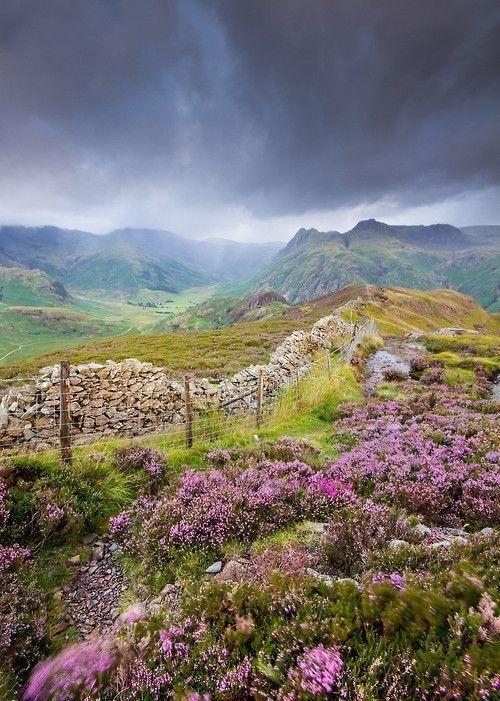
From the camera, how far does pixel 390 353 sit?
120 feet

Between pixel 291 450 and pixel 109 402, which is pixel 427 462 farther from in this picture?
pixel 109 402

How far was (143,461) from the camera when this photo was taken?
402 inches

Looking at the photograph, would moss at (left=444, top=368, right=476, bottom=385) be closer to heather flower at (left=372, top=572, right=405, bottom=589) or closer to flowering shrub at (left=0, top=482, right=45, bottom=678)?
heather flower at (left=372, top=572, right=405, bottom=589)

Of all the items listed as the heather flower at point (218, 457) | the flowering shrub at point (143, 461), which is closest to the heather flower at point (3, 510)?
the flowering shrub at point (143, 461)

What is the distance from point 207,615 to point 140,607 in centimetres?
173

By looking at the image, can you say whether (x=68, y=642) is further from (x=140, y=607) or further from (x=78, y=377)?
(x=78, y=377)

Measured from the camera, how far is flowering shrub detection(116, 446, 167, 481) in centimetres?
990

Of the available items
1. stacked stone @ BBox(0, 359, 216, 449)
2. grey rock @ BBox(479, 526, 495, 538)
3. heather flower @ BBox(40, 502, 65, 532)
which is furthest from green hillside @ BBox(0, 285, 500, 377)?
grey rock @ BBox(479, 526, 495, 538)

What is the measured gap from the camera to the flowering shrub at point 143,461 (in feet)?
32.5

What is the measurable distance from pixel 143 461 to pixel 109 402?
8.19 meters

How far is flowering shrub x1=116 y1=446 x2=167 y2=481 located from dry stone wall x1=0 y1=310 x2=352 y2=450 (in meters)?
5.47

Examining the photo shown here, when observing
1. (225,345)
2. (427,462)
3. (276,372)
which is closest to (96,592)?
(427,462)

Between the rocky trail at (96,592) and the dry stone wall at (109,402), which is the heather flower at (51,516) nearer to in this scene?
the rocky trail at (96,592)

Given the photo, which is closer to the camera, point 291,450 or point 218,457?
point 218,457
